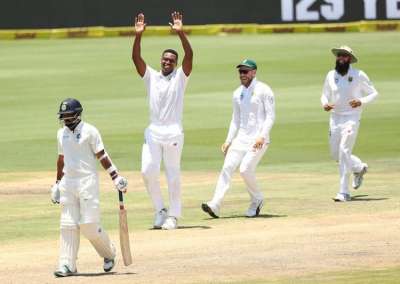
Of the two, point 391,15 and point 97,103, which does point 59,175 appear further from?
point 391,15

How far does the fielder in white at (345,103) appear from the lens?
2006 cm

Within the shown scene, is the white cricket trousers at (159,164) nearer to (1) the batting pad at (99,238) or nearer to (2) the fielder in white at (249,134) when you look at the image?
(2) the fielder in white at (249,134)

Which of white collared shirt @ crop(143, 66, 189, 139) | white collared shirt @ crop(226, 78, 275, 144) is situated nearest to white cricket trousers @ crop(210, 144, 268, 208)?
white collared shirt @ crop(226, 78, 275, 144)

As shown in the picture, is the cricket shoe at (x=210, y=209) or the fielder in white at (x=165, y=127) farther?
the cricket shoe at (x=210, y=209)

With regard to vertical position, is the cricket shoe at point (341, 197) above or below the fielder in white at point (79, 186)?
below

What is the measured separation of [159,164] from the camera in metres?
A: 17.6

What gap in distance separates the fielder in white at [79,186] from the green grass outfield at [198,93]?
10214 millimetres

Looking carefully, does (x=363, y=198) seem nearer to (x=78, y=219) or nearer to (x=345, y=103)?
(x=345, y=103)

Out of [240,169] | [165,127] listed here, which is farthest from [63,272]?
[240,169]

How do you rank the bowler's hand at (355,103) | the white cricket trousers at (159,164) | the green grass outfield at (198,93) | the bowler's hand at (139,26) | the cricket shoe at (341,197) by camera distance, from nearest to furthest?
the white cricket trousers at (159,164) < the bowler's hand at (139,26) < the cricket shoe at (341,197) < the bowler's hand at (355,103) < the green grass outfield at (198,93)

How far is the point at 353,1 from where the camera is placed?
43.9m

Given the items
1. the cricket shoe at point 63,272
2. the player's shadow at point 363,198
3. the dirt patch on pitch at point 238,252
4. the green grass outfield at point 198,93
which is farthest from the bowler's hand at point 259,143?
the green grass outfield at point 198,93

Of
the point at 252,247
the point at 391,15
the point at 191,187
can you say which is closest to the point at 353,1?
the point at 391,15

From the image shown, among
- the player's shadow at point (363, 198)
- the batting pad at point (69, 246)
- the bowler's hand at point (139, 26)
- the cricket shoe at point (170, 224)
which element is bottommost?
the player's shadow at point (363, 198)
